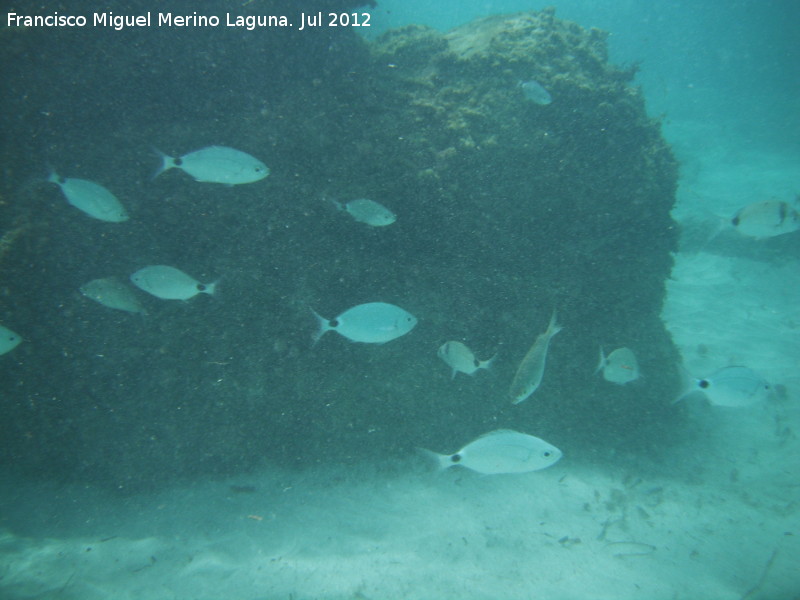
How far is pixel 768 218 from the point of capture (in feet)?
A: 17.1

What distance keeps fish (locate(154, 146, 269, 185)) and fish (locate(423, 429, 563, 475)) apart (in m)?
3.55

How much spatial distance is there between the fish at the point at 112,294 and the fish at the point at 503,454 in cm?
402

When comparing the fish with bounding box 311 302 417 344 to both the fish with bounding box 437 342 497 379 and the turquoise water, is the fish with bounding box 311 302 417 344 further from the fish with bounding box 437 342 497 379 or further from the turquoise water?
the turquoise water

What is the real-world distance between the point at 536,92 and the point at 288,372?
5.59m

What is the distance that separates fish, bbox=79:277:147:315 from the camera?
172 inches

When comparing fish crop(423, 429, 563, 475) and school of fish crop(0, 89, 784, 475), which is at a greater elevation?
school of fish crop(0, 89, 784, 475)

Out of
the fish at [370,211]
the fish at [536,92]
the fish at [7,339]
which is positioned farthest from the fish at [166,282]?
the fish at [536,92]

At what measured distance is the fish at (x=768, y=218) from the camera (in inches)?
202

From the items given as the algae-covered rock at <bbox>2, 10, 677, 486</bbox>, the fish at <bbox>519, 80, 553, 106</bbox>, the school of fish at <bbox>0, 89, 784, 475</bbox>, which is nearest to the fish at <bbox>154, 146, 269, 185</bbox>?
the school of fish at <bbox>0, 89, 784, 475</bbox>

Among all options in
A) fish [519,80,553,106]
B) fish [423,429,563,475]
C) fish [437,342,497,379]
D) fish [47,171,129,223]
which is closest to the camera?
fish [423,429,563,475]

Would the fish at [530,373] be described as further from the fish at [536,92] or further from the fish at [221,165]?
the fish at [536,92]

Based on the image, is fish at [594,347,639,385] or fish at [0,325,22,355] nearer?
fish at [0,325,22,355]

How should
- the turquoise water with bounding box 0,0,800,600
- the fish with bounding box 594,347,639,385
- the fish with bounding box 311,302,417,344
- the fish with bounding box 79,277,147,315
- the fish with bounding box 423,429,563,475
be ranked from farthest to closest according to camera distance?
1. the fish with bounding box 594,347,639,385
2. the turquoise water with bounding box 0,0,800,600
3. the fish with bounding box 79,277,147,315
4. the fish with bounding box 311,302,417,344
5. the fish with bounding box 423,429,563,475

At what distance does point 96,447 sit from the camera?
5.41m
